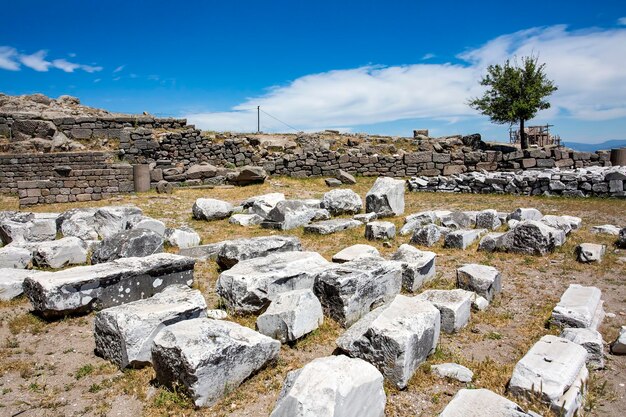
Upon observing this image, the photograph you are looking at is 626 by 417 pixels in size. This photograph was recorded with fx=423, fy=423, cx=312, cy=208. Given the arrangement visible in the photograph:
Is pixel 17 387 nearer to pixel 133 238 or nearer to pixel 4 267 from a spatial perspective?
pixel 133 238

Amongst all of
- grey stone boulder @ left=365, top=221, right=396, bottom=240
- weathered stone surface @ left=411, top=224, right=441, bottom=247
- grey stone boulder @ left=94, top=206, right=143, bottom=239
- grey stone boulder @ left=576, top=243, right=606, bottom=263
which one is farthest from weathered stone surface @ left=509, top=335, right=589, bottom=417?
grey stone boulder @ left=94, top=206, right=143, bottom=239

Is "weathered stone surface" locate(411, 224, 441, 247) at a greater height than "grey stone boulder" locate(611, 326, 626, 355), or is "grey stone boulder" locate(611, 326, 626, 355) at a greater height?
"weathered stone surface" locate(411, 224, 441, 247)

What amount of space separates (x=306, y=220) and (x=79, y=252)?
18.4 feet

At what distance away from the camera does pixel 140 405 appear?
3.85 m

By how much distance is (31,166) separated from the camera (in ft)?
61.0

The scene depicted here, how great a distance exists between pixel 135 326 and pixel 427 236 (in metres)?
6.56

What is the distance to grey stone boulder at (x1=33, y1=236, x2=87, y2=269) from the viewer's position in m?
7.98

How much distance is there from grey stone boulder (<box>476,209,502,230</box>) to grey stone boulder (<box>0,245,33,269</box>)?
33.1 ft

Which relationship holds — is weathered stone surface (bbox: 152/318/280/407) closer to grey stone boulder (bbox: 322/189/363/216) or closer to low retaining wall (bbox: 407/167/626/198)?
grey stone boulder (bbox: 322/189/363/216)

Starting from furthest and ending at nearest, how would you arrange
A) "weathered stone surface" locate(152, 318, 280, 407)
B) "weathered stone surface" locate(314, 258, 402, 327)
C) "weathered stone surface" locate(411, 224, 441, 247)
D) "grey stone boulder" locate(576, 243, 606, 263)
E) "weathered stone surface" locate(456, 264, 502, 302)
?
"weathered stone surface" locate(411, 224, 441, 247) < "grey stone boulder" locate(576, 243, 606, 263) < "weathered stone surface" locate(456, 264, 502, 302) < "weathered stone surface" locate(314, 258, 402, 327) < "weathered stone surface" locate(152, 318, 280, 407)

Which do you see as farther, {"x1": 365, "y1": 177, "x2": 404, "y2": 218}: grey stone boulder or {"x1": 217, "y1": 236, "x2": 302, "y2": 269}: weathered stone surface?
{"x1": 365, "y1": 177, "x2": 404, "y2": 218}: grey stone boulder

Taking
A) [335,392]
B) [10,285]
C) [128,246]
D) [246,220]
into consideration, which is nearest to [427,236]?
[246,220]

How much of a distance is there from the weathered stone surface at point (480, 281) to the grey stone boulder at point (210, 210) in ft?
26.3

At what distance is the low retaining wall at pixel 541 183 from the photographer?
50.9 feet
